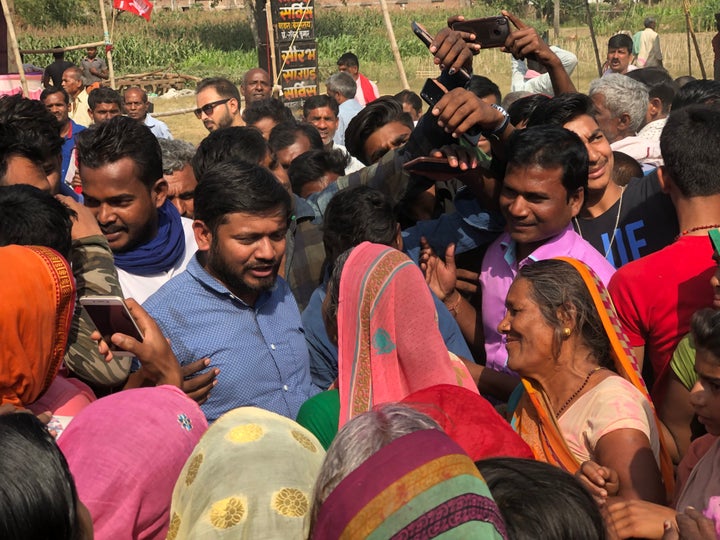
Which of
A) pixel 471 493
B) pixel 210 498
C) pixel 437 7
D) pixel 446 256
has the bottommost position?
pixel 437 7

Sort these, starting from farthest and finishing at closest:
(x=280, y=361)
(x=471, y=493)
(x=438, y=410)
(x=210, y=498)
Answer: (x=280, y=361)
(x=438, y=410)
(x=210, y=498)
(x=471, y=493)

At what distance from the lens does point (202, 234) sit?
3.30m

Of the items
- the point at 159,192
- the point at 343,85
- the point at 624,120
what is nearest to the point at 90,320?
the point at 159,192

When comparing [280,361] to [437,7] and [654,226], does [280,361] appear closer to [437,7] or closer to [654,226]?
[654,226]

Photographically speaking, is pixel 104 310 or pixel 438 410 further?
pixel 104 310

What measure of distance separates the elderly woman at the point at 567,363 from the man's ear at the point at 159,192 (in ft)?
5.18

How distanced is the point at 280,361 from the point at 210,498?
1423 mm

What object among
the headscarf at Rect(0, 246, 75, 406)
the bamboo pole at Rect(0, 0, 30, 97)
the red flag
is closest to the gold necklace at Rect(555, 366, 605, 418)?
the headscarf at Rect(0, 246, 75, 406)

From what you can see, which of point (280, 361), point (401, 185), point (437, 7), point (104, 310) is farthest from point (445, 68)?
point (437, 7)

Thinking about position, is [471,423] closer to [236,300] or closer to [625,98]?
[236,300]

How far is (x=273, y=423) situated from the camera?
2021 millimetres

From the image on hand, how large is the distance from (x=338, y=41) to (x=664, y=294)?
123 feet

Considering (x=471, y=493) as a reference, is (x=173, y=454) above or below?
below

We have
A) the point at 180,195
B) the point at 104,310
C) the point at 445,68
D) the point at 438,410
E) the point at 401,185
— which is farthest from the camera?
the point at 180,195
